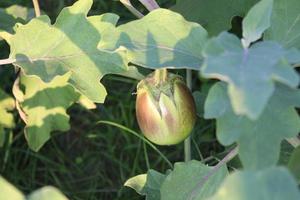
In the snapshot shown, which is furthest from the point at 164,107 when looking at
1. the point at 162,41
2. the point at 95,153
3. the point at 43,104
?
the point at 95,153

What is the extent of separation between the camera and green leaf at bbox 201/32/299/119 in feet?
2.64

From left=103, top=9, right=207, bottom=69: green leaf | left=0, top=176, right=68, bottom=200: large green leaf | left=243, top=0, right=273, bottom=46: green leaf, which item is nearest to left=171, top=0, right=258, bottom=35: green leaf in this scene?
left=103, top=9, right=207, bottom=69: green leaf

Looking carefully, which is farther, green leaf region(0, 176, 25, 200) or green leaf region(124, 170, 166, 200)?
green leaf region(124, 170, 166, 200)

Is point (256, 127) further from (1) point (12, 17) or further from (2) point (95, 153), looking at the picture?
(2) point (95, 153)

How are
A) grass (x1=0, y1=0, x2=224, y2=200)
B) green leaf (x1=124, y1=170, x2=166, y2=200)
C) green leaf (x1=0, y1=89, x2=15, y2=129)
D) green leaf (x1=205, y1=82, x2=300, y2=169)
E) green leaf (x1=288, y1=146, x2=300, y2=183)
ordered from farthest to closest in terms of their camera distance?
grass (x1=0, y1=0, x2=224, y2=200), green leaf (x1=0, y1=89, x2=15, y2=129), green leaf (x1=124, y1=170, x2=166, y2=200), green leaf (x1=288, y1=146, x2=300, y2=183), green leaf (x1=205, y1=82, x2=300, y2=169)

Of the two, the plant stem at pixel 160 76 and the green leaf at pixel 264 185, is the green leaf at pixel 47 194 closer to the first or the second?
the green leaf at pixel 264 185

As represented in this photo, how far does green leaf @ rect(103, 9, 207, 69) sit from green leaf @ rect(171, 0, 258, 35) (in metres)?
→ 0.35

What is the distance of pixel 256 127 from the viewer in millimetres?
1011

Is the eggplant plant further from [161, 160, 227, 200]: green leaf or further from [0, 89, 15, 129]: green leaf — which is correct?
[0, 89, 15, 129]: green leaf

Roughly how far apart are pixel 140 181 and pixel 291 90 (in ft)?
1.45

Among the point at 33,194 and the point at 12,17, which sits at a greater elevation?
the point at 33,194

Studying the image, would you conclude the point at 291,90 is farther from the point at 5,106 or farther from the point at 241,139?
the point at 5,106

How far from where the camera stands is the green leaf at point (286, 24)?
1.19 m

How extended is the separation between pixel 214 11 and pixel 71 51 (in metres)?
0.36
